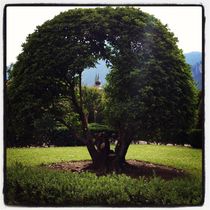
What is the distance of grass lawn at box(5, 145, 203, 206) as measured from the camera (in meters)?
8.57

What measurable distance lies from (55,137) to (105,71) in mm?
1108

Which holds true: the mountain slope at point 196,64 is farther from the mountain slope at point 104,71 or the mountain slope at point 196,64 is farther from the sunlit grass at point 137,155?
the sunlit grass at point 137,155

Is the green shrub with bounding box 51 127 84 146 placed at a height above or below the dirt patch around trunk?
above

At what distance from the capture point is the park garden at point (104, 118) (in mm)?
8594

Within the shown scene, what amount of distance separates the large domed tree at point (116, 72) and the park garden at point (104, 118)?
0.04 feet

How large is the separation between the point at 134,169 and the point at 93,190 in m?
0.62

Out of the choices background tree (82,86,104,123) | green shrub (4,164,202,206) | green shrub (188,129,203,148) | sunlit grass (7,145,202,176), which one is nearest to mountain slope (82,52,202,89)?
background tree (82,86,104,123)

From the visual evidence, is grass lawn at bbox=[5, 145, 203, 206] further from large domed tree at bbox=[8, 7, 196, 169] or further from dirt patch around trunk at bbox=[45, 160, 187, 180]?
large domed tree at bbox=[8, 7, 196, 169]

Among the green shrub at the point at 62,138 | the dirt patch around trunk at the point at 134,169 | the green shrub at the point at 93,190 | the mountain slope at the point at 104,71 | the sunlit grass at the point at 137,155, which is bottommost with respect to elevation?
the green shrub at the point at 93,190

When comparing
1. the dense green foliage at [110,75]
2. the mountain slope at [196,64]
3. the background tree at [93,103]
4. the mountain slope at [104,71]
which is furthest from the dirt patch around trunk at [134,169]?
the mountain slope at [196,64]

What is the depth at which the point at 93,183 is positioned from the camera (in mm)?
8602

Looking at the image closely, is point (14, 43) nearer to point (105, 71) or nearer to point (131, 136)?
point (105, 71)

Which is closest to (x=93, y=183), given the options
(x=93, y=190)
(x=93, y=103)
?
(x=93, y=190)

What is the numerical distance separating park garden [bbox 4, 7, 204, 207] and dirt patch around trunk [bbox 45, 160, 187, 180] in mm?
13
